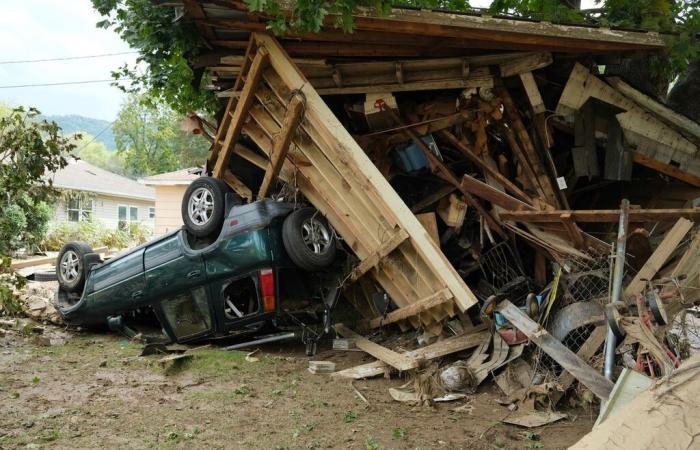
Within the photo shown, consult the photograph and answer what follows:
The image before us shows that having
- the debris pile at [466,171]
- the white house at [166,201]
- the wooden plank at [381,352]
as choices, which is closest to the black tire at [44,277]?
the debris pile at [466,171]

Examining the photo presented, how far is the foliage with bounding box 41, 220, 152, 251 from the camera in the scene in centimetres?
2316

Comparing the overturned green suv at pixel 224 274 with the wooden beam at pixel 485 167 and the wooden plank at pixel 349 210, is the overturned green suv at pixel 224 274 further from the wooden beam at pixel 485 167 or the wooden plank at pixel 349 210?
the wooden beam at pixel 485 167

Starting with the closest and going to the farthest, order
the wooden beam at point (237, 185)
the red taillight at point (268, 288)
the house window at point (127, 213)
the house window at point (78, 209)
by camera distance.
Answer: the red taillight at point (268, 288)
the wooden beam at point (237, 185)
the house window at point (78, 209)
the house window at point (127, 213)

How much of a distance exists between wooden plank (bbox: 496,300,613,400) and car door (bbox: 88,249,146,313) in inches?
204

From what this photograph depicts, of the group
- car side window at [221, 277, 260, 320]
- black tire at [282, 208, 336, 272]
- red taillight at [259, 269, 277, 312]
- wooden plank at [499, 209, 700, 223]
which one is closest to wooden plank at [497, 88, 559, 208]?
wooden plank at [499, 209, 700, 223]

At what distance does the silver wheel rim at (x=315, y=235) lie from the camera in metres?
7.36

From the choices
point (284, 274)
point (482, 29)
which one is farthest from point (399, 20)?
point (284, 274)

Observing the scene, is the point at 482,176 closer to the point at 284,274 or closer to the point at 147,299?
the point at 284,274

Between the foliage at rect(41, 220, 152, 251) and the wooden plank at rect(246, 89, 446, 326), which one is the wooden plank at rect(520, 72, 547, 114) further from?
the foliage at rect(41, 220, 152, 251)

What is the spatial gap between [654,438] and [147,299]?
701 cm

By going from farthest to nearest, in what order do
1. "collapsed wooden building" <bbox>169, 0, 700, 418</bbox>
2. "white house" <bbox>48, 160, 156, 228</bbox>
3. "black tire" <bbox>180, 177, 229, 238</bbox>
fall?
"white house" <bbox>48, 160, 156, 228</bbox> < "black tire" <bbox>180, 177, 229, 238</bbox> < "collapsed wooden building" <bbox>169, 0, 700, 418</bbox>

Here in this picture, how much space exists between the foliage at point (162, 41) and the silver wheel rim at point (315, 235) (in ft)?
9.75

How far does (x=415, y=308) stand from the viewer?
679cm

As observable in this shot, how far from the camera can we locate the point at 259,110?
27.1ft
